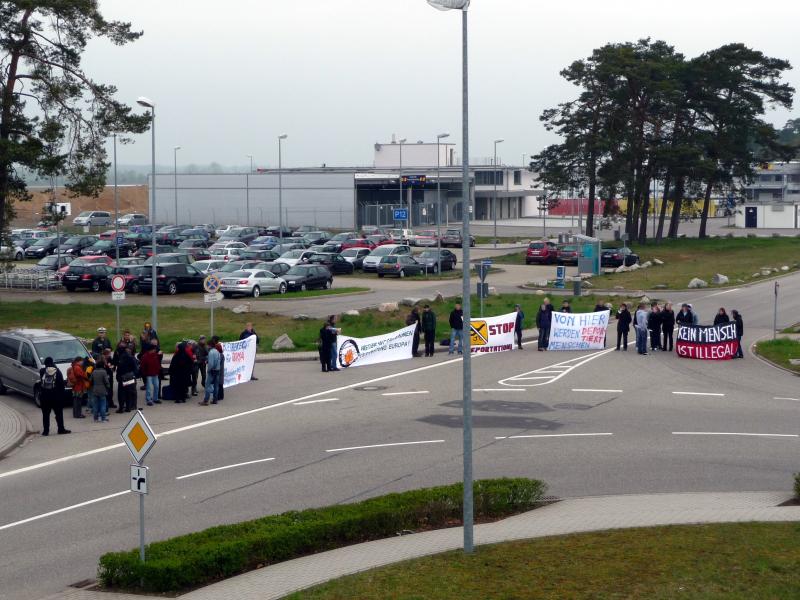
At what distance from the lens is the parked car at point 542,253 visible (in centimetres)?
6738

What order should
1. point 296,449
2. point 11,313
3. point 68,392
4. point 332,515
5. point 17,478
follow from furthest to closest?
point 11,313
point 68,392
point 296,449
point 17,478
point 332,515

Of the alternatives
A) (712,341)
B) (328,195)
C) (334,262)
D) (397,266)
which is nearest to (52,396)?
(712,341)

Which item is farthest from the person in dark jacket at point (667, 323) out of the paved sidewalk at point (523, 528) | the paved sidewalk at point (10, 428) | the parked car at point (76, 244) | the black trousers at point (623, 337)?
the parked car at point (76, 244)

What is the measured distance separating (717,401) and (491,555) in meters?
13.4

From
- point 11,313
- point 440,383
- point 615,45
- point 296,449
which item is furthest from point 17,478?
point 615,45

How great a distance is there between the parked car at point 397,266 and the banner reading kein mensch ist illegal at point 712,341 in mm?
29443

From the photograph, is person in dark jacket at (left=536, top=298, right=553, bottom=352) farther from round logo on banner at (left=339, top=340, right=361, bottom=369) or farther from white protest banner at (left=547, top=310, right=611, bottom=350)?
round logo on banner at (left=339, top=340, right=361, bottom=369)

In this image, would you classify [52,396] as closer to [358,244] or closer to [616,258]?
[616,258]

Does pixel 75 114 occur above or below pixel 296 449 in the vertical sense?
above

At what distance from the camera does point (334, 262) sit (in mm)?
60250

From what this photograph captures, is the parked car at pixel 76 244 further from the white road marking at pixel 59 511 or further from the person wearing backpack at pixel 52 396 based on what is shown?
the white road marking at pixel 59 511

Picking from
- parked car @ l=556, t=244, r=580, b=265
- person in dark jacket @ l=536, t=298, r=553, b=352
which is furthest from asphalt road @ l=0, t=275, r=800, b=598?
parked car @ l=556, t=244, r=580, b=265

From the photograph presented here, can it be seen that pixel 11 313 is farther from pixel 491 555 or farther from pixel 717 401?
pixel 491 555

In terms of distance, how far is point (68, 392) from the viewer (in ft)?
77.5
